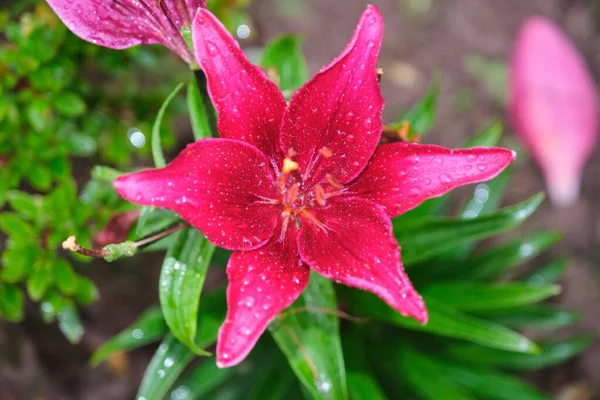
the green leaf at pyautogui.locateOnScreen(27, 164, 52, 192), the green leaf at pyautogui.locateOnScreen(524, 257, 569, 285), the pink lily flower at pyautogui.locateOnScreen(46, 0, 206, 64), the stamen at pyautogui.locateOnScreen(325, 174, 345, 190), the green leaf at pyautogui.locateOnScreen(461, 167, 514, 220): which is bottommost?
the green leaf at pyautogui.locateOnScreen(524, 257, 569, 285)

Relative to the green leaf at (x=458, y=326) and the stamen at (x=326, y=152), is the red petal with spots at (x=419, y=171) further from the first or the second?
the green leaf at (x=458, y=326)

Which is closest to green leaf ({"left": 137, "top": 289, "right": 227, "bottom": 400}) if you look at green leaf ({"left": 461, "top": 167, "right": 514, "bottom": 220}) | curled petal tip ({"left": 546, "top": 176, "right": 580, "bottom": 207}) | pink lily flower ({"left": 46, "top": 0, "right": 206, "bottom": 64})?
pink lily flower ({"left": 46, "top": 0, "right": 206, "bottom": 64})

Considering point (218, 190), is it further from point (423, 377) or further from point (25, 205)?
point (423, 377)

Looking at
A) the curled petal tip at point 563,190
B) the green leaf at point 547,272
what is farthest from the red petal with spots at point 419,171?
the curled petal tip at point 563,190

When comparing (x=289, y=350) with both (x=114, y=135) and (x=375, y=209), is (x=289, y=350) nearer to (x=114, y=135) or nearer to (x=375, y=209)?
(x=375, y=209)

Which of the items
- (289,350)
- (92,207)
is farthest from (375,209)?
(92,207)

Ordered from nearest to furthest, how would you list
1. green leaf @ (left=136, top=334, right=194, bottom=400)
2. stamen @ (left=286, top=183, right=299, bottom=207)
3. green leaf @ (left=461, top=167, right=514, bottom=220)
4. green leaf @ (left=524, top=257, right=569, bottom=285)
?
stamen @ (left=286, top=183, right=299, bottom=207) → green leaf @ (left=136, top=334, right=194, bottom=400) → green leaf @ (left=461, top=167, right=514, bottom=220) → green leaf @ (left=524, top=257, right=569, bottom=285)

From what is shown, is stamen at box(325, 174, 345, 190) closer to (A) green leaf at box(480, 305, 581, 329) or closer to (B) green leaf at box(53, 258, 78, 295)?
(B) green leaf at box(53, 258, 78, 295)
